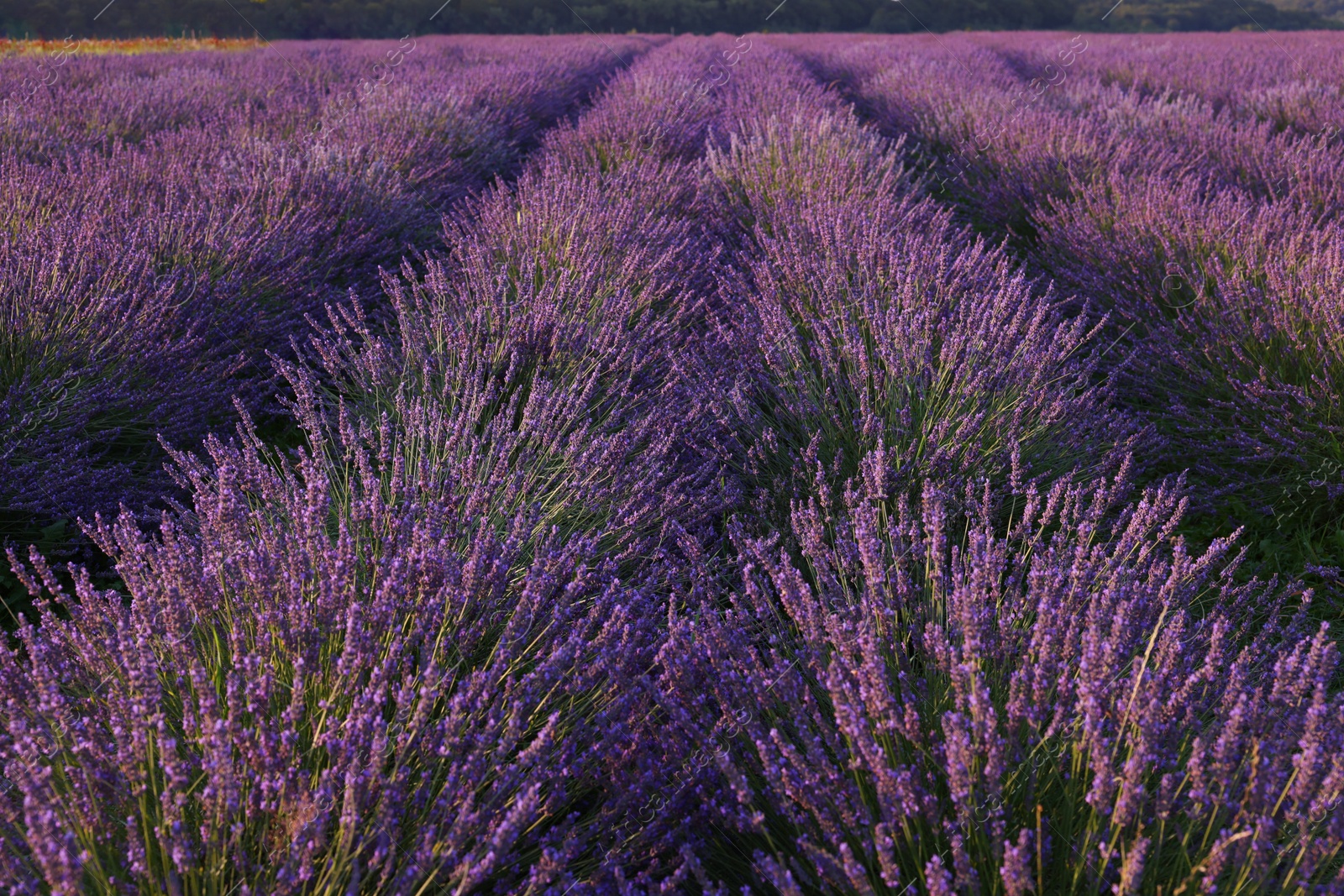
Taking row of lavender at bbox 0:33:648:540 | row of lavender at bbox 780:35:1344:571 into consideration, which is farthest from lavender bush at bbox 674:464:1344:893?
Answer: row of lavender at bbox 0:33:648:540

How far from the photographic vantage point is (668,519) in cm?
193

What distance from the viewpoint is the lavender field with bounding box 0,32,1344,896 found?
40.2 inches

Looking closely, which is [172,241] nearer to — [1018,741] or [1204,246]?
[1018,741]

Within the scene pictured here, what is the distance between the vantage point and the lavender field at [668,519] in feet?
3.35

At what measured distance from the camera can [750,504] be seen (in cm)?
224

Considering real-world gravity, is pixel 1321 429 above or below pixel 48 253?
below

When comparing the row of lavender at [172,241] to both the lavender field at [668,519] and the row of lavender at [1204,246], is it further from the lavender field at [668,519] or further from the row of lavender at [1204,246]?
the row of lavender at [1204,246]

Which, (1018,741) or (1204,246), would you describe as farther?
Result: (1204,246)

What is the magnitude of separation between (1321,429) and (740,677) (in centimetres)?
236

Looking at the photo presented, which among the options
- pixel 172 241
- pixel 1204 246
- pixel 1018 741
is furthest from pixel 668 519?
pixel 1204 246

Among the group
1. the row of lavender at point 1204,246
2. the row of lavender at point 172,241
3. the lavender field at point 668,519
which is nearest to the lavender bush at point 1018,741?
the lavender field at point 668,519

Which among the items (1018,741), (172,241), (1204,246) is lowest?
(1018,741)

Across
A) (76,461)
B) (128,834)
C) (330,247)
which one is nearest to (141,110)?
(330,247)

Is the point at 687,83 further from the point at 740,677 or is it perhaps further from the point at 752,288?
the point at 740,677
